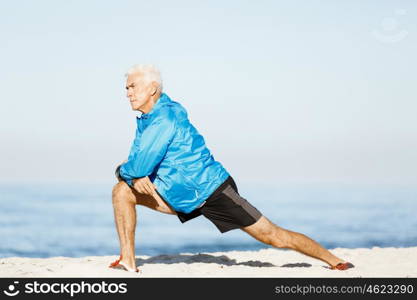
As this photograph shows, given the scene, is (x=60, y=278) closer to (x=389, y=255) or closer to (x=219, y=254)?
(x=219, y=254)

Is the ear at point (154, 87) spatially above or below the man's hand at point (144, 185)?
above

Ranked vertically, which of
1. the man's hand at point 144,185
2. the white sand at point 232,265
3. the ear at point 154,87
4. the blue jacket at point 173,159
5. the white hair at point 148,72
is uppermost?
the white hair at point 148,72

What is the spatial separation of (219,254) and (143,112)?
2386 mm

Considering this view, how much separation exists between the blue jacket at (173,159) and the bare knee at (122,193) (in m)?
0.08

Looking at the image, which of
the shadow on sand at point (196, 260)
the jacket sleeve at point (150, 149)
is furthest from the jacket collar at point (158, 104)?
the shadow on sand at point (196, 260)

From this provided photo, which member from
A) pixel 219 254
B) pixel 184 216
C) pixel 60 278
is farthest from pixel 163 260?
pixel 60 278

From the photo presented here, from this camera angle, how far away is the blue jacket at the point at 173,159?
5.25 meters

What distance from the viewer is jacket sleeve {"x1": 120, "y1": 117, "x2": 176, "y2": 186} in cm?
523

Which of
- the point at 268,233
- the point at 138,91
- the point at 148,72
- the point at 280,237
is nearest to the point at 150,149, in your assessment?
the point at 138,91

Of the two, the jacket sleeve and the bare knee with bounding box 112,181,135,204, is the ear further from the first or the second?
the bare knee with bounding box 112,181,135,204

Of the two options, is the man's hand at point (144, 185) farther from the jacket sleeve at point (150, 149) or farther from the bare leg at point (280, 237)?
the bare leg at point (280, 237)

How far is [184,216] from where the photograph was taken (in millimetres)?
5598

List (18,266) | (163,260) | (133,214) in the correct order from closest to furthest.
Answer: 1. (133,214)
2. (18,266)
3. (163,260)

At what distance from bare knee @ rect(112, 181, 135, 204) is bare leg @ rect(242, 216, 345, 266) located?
1.05 meters
